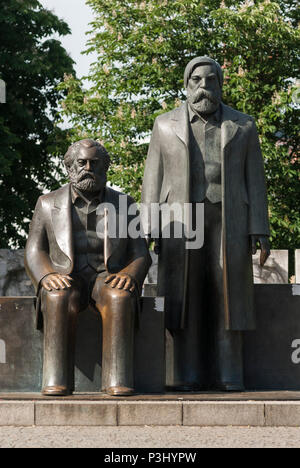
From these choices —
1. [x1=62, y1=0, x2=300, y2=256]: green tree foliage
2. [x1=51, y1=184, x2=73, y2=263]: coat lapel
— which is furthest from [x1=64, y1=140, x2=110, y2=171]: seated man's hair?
[x1=62, y1=0, x2=300, y2=256]: green tree foliage

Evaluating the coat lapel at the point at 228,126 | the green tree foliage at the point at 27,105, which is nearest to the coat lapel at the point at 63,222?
the coat lapel at the point at 228,126

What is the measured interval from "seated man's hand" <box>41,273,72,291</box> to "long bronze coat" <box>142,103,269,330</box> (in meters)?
1.09

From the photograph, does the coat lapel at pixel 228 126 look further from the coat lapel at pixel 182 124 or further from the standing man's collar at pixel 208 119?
the coat lapel at pixel 182 124

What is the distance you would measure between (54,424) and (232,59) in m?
14.9

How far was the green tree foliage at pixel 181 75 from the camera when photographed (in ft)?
60.5

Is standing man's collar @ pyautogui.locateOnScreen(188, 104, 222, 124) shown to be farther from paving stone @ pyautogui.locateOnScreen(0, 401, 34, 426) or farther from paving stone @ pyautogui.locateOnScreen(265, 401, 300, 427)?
paving stone @ pyautogui.locateOnScreen(0, 401, 34, 426)

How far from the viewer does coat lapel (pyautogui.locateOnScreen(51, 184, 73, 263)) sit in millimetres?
6965

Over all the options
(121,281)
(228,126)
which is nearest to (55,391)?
(121,281)

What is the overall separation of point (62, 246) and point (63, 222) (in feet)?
0.65

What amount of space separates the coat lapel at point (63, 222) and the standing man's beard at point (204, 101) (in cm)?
135

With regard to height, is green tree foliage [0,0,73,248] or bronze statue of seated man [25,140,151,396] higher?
green tree foliage [0,0,73,248]

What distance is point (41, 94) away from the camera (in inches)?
950

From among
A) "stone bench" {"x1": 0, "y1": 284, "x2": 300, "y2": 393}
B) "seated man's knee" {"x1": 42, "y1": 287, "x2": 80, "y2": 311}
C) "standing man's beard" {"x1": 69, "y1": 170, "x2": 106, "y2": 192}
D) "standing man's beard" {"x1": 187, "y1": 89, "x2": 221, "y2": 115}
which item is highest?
"standing man's beard" {"x1": 187, "y1": 89, "x2": 221, "y2": 115}
